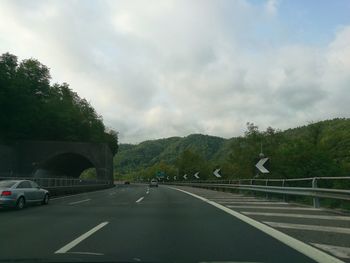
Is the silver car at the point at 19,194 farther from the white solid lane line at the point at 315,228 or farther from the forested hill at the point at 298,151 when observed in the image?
the forested hill at the point at 298,151

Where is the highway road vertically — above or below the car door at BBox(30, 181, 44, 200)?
below

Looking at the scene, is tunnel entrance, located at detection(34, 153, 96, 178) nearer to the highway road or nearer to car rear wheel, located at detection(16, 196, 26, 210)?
car rear wheel, located at detection(16, 196, 26, 210)

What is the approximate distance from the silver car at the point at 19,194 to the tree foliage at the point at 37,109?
50.7m

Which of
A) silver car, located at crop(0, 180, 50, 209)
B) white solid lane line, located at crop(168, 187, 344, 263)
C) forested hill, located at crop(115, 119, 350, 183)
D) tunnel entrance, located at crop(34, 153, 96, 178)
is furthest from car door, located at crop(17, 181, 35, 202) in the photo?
tunnel entrance, located at crop(34, 153, 96, 178)

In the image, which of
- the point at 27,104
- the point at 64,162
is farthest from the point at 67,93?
the point at 27,104

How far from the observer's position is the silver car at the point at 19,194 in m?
20.7

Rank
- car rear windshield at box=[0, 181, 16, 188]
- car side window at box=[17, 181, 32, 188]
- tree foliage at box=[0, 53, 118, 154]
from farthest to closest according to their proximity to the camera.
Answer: tree foliage at box=[0, 53, 118, 154] < car side window at box=[17, 181, 32, 188] < car rear windshield at box=[0, 181, 16, 188]

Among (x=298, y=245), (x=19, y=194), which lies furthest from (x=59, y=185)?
(x=298, y=245)

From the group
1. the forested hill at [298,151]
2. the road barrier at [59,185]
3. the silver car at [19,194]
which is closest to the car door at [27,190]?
the silver car at [19,194]

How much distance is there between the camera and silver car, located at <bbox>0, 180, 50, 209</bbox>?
67.8 feet

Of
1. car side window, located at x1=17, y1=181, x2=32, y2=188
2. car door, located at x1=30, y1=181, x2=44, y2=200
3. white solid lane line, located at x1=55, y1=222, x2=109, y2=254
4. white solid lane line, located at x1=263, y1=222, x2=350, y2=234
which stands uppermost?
car side window, located at x1=17, y1=181, x2=32, y2=188

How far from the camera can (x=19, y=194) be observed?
70.5 feet

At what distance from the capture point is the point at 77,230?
41.3 feet

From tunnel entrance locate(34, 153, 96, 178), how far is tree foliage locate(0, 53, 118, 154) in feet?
17.7
